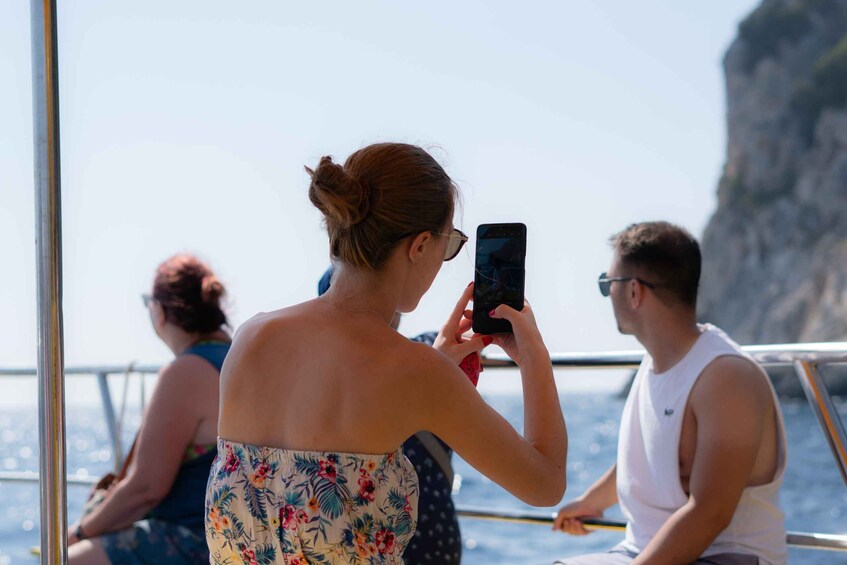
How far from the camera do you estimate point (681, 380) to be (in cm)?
239

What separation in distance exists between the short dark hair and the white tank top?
12 cm

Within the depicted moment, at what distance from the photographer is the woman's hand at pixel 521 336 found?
5.59ft

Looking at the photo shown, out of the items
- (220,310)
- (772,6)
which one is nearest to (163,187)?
(220,310)

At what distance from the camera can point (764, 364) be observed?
250 centimetres

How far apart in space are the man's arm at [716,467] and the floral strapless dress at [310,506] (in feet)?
2.68

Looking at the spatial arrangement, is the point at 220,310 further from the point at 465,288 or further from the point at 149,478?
the point at 465,288

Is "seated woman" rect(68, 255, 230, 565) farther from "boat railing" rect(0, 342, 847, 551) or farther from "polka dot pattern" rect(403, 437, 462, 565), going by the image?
"polka dot pattern" rect(403, 437, 462, 565)

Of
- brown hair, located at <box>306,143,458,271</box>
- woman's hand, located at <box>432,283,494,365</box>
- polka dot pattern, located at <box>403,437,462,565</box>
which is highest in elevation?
brown hair, located at <box>306,143,458,271</box>

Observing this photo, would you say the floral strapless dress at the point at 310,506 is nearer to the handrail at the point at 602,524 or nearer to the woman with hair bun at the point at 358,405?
the woman with hair bun at the point at 358,405

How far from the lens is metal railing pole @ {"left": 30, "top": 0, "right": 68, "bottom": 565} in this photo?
1.44 m

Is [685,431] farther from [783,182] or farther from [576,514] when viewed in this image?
[783,182]

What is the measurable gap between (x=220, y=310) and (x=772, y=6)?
59222 millimetres

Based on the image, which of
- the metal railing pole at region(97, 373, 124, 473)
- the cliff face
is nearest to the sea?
the metal railing pole at region(97, 373, 124, 473)

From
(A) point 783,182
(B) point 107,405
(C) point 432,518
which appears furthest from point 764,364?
(A) point 783,182
